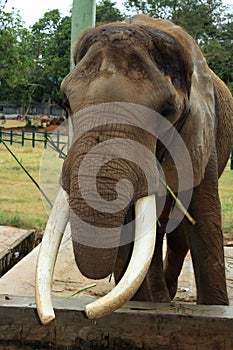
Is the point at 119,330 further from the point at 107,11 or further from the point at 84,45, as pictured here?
the point at 107,11

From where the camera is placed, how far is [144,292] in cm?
339

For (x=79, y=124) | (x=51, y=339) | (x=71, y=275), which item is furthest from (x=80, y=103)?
(x=71, y=275)

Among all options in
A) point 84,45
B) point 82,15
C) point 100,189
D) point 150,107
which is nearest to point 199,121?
point 150,107

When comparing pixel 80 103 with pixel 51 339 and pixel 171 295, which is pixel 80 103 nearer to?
pixel 51 339

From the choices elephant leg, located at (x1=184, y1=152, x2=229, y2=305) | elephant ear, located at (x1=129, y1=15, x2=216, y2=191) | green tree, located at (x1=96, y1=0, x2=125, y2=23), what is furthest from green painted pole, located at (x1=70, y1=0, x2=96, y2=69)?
green tree, located at (x1=96, y1=0, x2=125, y2=23)

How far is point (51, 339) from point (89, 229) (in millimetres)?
780

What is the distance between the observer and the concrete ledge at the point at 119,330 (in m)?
2.67

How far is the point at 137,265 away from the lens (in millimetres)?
2131

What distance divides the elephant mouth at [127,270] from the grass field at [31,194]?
128 centimetres

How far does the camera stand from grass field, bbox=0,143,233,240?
13.5 ft

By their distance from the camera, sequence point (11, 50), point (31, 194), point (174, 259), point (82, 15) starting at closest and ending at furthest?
1. point (174, 259)
2. point (82, 15)
3. point (31, 194)
4. point (11, 50)

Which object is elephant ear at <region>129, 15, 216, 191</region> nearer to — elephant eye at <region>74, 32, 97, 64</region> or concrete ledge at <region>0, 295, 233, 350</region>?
elephant eye at <region>74, 32, 97, 64</region>

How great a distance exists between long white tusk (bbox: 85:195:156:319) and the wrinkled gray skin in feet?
0.22

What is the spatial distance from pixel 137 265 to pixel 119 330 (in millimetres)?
667
